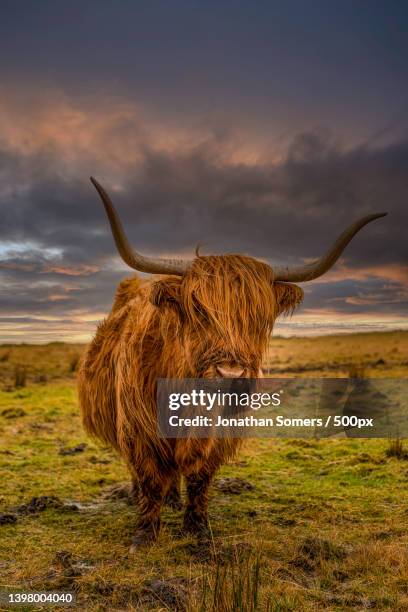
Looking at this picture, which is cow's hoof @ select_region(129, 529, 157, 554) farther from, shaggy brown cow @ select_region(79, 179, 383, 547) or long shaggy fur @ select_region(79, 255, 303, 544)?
long shaggy fur @ select_region(79, 255, 303, 544)

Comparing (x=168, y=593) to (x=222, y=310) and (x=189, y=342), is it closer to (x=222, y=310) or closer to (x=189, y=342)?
(x=189, y=342)

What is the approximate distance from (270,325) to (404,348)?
81.1 feet

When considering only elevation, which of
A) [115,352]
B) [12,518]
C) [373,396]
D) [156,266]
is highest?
[156,266]

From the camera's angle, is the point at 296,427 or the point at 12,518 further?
the point at 296,427

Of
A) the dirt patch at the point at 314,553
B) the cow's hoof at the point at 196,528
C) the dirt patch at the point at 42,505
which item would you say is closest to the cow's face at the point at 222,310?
the dirt patch at the point at 314,553

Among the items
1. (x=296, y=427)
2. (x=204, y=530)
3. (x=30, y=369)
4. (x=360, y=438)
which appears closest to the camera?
(x=204, y=530)

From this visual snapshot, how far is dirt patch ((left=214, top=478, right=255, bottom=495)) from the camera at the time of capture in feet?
21.1

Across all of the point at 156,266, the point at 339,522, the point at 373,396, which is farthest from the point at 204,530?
the point at 373,396

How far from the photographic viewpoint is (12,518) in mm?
5312

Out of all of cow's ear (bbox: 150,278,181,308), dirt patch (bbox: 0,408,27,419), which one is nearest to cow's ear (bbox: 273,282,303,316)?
cow's ear (bbox: 150,278,181,308)

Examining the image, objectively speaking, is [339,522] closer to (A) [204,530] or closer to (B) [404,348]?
(A) [204,530]

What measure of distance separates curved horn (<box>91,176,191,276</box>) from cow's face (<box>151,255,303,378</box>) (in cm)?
8

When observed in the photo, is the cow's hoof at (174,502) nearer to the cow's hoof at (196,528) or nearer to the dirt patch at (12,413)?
the cow's hoof at (196,528)

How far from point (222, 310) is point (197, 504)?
1.97 meters
